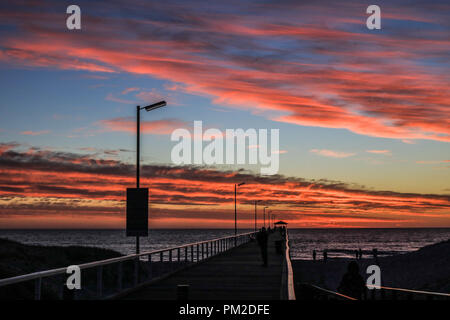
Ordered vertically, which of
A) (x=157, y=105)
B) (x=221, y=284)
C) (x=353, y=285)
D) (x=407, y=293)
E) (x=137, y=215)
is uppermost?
(x=157, y=105)

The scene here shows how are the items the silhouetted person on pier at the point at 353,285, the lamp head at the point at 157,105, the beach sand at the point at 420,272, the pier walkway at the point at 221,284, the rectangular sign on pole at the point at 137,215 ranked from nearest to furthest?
the silhouetted person on pier at the point at 353,285 < the pier walkway at the point at 221,284 < the rectangular sign on pole at the point at 137,215 < the lamp head at the point at 157,105 < the beach sand at the point at 420,272

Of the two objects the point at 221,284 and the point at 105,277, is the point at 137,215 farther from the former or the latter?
the point at 105,277

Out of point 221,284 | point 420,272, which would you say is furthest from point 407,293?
point 420,272

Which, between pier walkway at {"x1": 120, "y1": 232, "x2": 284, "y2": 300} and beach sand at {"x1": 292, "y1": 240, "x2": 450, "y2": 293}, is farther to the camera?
beach sand at {"x1": 292, "y1": 240, "x2": 450, "y2": 293}

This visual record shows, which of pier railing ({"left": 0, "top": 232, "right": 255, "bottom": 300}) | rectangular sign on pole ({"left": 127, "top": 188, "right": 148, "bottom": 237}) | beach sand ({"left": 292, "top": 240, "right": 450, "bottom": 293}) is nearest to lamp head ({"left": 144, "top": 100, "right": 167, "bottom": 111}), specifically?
rectangular sign on pole ({"left": 127, "top": 188, "right": 148, "bottom": 237})

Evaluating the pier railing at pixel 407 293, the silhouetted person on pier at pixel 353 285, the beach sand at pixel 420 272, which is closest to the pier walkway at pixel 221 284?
the silhouetted person on pier at pixel 353 285

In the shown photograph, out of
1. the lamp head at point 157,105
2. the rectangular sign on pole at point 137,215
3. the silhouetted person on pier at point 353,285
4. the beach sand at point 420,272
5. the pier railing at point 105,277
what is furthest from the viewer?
the beach sand at point 420,272

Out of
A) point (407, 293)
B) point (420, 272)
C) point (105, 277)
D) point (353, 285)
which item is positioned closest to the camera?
point (353, 285)

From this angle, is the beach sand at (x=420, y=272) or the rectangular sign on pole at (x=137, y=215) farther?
the beach sand at (x=420, y=272)

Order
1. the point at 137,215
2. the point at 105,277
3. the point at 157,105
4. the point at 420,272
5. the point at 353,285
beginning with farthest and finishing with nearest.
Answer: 1. the point at 420,272
2. the point at 105,277
3. the point at 157,105
4. the point at 137,215
5. the point at 353,285

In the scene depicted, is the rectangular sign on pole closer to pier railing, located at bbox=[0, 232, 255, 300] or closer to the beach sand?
pier railing, located at bbox=[0, 232, 255, 300]

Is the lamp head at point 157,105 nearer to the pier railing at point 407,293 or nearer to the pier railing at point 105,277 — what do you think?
the pier railing at point 105,277
